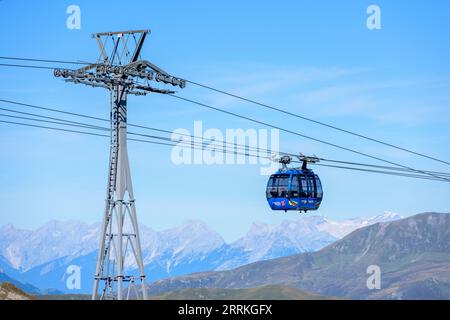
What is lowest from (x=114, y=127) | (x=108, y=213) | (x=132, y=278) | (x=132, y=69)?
(x=132, y=278)
